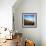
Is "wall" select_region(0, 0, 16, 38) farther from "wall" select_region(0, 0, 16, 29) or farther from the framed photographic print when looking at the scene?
the framed photographic print

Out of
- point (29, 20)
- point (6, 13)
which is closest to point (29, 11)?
point (29, 20)

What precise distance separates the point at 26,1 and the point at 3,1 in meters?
1.96

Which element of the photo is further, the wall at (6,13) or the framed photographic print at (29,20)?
the framed photographic print at (29,20)

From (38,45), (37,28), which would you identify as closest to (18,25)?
(37,28)

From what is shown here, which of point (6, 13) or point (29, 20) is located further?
point (29, 20)

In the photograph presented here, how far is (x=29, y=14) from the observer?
6.27 metres

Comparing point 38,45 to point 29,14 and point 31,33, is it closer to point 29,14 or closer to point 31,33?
point 31,33

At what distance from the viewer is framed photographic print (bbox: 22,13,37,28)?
6.27m

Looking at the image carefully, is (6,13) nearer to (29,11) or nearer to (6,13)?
(6,13)

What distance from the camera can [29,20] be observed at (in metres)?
6.29

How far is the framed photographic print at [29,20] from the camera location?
6.27 metres

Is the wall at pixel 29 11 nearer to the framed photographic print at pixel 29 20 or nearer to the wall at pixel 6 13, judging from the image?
the framed photographic print at pixel 29 20

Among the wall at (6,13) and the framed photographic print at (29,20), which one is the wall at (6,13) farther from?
the framed photographic print at (29,20)

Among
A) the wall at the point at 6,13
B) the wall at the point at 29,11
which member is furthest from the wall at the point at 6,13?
the wall at the point at 29,11
